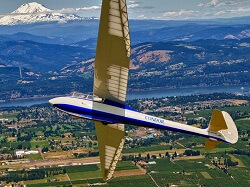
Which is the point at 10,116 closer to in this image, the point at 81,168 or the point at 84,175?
the point at 81,168

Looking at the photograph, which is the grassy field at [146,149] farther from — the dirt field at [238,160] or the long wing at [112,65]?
the long wing at [112,65]

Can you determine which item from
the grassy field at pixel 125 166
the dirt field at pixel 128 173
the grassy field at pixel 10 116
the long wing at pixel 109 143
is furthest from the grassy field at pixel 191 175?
the grassy field at pixel 10 116

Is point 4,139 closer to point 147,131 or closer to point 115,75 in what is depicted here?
point 147,131

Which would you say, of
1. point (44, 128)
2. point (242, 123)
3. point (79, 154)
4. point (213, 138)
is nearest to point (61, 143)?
point (79, 154)

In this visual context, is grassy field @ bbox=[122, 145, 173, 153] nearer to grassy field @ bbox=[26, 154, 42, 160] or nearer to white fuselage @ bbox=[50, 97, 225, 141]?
grassy field @ bbox=[26, 154, 42, 160]

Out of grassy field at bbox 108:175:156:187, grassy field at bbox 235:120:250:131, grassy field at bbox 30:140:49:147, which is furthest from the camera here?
grassy field at bbox 235:120:250:131

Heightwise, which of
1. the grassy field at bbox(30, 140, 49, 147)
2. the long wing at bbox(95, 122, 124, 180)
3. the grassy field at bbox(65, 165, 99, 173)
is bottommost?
the grassy field at bbox(30, 140, 49, 147)

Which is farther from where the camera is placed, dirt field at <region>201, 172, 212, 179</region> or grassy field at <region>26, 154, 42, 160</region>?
grassy field at <region>26, 154, 42, 160</region>

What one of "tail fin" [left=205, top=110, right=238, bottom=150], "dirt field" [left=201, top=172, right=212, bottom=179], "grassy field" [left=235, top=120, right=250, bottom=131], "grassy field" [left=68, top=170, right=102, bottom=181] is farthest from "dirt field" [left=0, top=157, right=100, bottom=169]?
"tail fin" [left=205, top=110, right=238, bottom=150]
